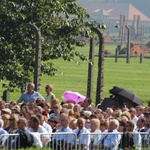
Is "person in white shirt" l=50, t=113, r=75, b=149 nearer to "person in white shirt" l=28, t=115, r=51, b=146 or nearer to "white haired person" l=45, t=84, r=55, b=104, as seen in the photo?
"person in white shirt" l=28, t=115, r=51, b=146

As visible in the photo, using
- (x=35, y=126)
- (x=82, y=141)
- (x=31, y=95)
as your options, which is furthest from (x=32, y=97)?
(x=82, y=141)

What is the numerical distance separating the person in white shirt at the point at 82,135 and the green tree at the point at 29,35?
10.1 m

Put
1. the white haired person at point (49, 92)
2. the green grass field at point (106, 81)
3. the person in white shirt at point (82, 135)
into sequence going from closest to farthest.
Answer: the person in white shirt at point (82, 135), the white haired person at point (49, 92), the green grass field at point (106, 81)

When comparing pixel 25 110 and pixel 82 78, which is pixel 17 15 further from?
pixel 82 78

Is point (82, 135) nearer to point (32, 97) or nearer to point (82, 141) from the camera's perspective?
point (82, 141)

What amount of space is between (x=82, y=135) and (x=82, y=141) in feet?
0.34

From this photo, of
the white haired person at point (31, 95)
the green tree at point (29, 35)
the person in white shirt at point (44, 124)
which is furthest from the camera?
the green tree at point (29, 35)

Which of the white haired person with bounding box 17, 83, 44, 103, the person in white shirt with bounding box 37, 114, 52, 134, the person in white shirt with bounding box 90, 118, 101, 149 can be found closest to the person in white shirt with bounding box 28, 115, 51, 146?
the person in white shirt with bounding box 37, 114, 52, 134

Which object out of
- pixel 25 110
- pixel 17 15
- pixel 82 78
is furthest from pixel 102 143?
pixel 82 78

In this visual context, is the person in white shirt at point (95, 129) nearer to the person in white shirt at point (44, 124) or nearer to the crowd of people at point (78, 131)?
the crowd of people at point (78, 131)

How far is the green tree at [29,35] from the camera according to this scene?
25.2 meters

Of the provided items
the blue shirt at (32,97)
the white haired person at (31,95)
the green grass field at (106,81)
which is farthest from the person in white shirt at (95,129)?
the green grass field at (106,81)

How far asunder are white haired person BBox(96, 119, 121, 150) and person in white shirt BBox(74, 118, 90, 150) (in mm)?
205

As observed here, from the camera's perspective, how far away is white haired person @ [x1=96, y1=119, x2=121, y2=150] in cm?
1455
